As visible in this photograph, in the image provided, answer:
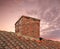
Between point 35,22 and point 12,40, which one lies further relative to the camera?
point 35,22

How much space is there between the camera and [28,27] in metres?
11.5

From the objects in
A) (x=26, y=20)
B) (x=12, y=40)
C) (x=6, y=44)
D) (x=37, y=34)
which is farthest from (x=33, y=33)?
(x=6, y=44)

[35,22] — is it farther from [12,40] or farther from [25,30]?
[12,40]

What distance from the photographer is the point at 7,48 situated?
25.6ft

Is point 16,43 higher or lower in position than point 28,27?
lower

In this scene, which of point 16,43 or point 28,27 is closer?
point 16,43

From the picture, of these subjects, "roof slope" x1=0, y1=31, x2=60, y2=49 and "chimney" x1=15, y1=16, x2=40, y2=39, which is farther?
"chimney" x1=15, y1=16, x2=40, y2=39

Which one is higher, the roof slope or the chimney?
the chimney

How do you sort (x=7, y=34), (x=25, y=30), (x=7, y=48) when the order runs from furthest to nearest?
(x=25, y=30) < (x=7, y=34) < (x=7, y=48)

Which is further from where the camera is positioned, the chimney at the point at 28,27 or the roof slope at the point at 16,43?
the chimney at the point at 28,27

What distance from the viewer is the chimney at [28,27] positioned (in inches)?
442

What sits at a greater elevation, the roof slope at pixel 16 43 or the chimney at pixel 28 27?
the chimney at pixel 28 27

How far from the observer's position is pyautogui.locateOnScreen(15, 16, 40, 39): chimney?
36.9 ft

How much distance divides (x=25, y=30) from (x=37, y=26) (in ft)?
4.12
